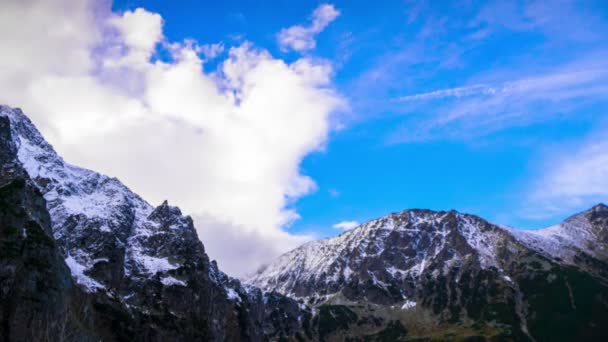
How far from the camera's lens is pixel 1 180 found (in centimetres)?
19912

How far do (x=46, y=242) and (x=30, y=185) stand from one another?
122ft

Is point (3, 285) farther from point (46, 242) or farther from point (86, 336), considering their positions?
point (86, 336)

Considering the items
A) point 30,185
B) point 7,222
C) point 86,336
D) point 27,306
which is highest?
point 30,185

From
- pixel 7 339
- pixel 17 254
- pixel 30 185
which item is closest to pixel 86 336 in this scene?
pixel 7 339

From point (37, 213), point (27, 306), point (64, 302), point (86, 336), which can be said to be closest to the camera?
point (86, 336)

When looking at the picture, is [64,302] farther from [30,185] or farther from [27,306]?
[30,185]

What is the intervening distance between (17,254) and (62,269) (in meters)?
18.0

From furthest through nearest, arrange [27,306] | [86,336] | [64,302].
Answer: [64,302]
[27,306]
[86,336]

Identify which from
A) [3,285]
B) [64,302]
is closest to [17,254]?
[3,285]

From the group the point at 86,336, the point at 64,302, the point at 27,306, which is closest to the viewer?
the point at 86,336

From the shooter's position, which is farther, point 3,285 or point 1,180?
point 1,180

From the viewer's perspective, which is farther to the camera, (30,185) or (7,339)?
(30,185)

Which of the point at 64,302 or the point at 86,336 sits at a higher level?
the point at 64,302

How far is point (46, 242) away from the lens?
559ft
